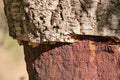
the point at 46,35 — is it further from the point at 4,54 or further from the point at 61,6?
the point at 4,54

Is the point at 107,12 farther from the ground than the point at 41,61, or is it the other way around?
the point at 107,12

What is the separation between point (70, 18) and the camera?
159cm

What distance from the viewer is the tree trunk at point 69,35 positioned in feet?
5.21

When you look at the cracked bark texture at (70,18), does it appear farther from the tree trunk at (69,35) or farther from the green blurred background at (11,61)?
the green blurred background at (11,61)

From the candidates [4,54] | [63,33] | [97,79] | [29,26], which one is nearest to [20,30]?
[29,26]

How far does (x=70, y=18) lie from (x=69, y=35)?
0.06 m

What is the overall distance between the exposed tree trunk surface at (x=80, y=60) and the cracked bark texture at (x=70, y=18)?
5 cm

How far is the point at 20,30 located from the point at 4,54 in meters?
4.50

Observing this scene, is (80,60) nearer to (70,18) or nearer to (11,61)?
(70,18)

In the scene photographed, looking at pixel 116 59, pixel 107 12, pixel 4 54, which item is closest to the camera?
pixel 107 12

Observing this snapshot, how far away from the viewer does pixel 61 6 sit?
1595 millimetres

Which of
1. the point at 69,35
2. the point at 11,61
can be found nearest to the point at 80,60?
the point at 69,35

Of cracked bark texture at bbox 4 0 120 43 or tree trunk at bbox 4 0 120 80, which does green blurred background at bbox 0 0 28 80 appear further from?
cracked bark texture at bbox 4 0 120 43

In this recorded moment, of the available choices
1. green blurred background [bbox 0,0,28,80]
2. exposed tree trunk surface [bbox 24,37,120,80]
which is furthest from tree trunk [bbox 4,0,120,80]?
green blurred background [bbox 0,0,28,80]
